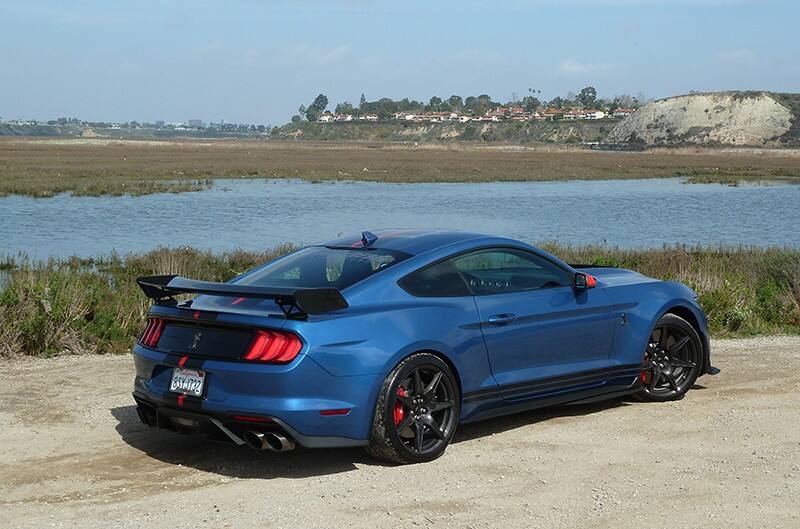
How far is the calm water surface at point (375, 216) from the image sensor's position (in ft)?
104

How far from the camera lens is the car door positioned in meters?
7.45

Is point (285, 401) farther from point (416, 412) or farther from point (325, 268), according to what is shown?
point (325, 268)

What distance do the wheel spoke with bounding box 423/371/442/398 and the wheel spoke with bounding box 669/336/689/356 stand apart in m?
2.49

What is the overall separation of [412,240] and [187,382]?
181 centimetres

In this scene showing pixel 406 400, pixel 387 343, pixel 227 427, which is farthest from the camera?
pixel 406 400

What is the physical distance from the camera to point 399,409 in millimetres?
6852

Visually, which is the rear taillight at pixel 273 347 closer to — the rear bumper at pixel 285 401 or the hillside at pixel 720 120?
the rear bumper at pixel 285 401

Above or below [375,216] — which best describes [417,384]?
above

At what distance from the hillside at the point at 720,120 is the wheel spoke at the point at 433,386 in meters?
152

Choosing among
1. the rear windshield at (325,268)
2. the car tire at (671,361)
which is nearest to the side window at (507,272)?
the rear windshield at (325,268)

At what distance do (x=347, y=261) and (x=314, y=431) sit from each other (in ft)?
4.30

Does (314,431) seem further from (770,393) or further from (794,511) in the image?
(770,393)

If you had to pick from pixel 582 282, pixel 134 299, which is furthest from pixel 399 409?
pixel 134 299

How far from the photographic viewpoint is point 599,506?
6.19m
